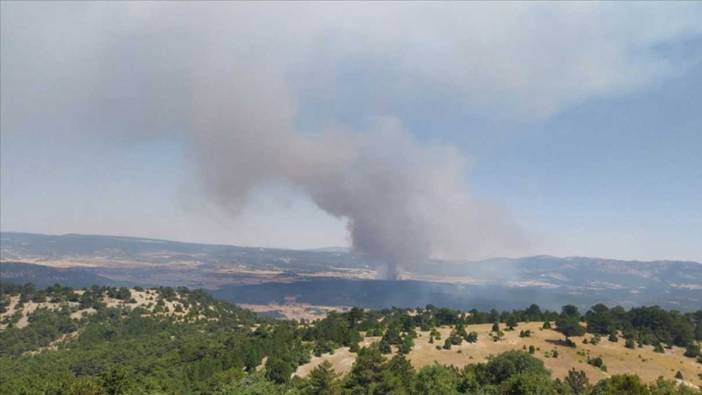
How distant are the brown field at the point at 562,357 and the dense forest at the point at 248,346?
216cm

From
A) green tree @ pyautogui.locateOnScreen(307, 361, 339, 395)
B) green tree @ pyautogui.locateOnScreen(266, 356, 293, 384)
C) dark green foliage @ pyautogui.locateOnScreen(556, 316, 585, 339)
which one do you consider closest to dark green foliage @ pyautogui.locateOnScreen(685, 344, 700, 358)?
dark green foliage @ pyautogui.locateOnScreen(556, 316, 585, 339)

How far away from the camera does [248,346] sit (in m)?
90.9

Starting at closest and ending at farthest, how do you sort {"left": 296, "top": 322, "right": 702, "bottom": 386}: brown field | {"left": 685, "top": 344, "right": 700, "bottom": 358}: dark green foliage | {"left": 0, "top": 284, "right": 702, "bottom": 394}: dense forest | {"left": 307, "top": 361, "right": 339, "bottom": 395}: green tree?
{"left": 307, "top": 361, "right": 339, "bottom": 395}: green tree, {"left": 0, "top": 284, "right": 702, "bottom": 394}: dense forest, {"left": 296, "top": 322, "right": 702, "bottom": 386}: brown field, {"left": 685, "top": 344, "right": 700, "bottom": 358}: dark green foliage

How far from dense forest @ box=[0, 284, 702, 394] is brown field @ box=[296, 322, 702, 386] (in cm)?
216

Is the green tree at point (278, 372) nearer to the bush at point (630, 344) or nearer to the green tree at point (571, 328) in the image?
the green tree at point (571, 328)

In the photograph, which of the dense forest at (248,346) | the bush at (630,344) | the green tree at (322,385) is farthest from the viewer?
the bush at (630,344)

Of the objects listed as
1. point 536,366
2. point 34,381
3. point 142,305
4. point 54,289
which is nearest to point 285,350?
point 34,381

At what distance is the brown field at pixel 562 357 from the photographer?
3162 inches

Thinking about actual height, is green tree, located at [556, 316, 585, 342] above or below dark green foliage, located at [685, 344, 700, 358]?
above

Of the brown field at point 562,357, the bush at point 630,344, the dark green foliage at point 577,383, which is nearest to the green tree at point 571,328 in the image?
the brown field at point 562,357

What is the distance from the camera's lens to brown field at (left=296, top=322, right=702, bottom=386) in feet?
263

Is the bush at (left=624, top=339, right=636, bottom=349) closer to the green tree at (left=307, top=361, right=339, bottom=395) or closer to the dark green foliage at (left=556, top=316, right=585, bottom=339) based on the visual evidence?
the dark green foliage at (left=556, top=316, right=585, bottom=339)

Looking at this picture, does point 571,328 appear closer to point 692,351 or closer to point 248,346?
point 692,351

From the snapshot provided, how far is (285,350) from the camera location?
8944 cm
